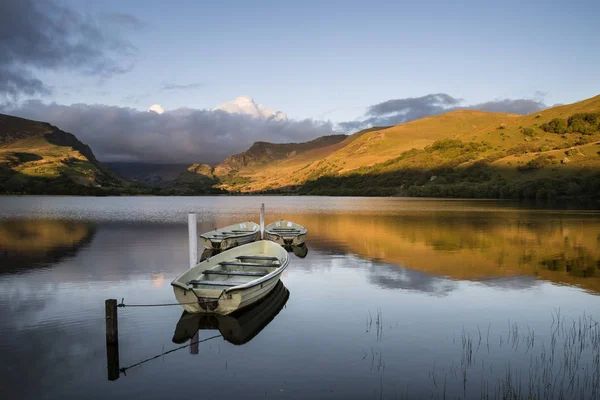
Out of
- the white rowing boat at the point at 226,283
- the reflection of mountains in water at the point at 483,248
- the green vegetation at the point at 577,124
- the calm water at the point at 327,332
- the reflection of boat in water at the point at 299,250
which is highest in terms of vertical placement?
the green vegetation at the point at 577,124

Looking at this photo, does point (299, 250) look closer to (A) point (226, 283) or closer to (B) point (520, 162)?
(A) point (226, 283)

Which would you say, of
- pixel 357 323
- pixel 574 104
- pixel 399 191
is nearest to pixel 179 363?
pixel 357 323

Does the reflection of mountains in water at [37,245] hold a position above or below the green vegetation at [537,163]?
below

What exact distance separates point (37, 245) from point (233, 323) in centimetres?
2732

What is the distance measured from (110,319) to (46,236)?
34.8m

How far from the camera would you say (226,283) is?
1477 cm

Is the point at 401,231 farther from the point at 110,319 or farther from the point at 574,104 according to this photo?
Result: the point at 574,104

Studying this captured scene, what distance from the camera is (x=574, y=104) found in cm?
18812

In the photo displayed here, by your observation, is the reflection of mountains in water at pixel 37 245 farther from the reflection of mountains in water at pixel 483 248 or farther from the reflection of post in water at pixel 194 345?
the reflection of mountains in water at pixel 483 248

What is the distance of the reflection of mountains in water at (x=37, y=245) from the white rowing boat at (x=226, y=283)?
12913mm

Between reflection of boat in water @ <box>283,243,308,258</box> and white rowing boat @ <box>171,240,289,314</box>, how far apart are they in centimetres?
Result: 933

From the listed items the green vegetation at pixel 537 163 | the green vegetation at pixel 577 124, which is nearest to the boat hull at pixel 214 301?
the green vegetation at pixel 537 163

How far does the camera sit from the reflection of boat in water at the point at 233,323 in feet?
42.5

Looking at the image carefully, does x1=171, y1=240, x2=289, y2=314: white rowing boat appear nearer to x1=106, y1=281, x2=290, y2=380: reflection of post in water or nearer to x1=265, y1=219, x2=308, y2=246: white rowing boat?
x1=106, y1=281, x2=290, y2=380: reflection of post in water
